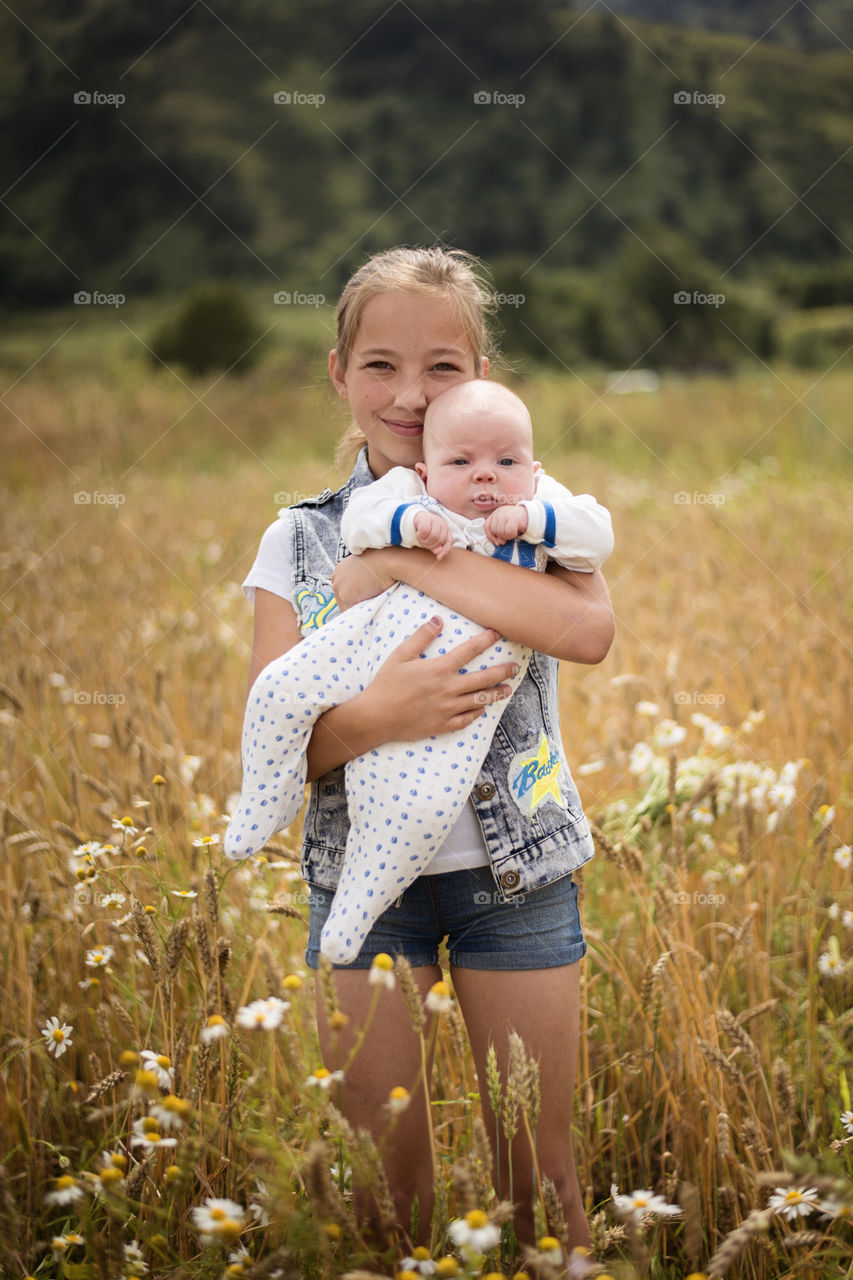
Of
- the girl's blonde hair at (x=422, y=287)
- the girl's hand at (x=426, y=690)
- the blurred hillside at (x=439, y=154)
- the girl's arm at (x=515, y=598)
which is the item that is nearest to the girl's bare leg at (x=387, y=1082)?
the girl's hand at (x=426, y=690)

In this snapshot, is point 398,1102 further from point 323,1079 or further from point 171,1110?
point 171,1110

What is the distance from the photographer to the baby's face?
1.44 meters

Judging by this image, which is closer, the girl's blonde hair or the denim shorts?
the denim shorts

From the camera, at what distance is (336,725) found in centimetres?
139

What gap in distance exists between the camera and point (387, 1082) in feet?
4.58

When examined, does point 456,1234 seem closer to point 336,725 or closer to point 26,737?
point 336,725

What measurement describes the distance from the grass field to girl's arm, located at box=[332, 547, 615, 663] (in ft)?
1.65

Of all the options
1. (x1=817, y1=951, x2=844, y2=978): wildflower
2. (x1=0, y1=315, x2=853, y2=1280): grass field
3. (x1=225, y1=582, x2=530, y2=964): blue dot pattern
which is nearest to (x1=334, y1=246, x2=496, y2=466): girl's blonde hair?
(x1=0, y1=315, x2=853, y2=1280): grass field

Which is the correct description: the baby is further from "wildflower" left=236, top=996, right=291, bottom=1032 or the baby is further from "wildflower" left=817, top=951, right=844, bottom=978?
"wildflower" left=817, top=951, right=844, bottom=978

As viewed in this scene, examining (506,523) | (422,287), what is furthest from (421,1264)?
(422,287)

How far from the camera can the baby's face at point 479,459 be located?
1436mm

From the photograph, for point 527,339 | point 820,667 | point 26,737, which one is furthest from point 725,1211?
point 527,339

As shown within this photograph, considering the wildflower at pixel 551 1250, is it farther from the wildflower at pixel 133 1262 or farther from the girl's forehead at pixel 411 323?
the girl's forehead at pixel 411 323

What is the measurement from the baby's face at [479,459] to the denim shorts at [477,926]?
0.57 m
